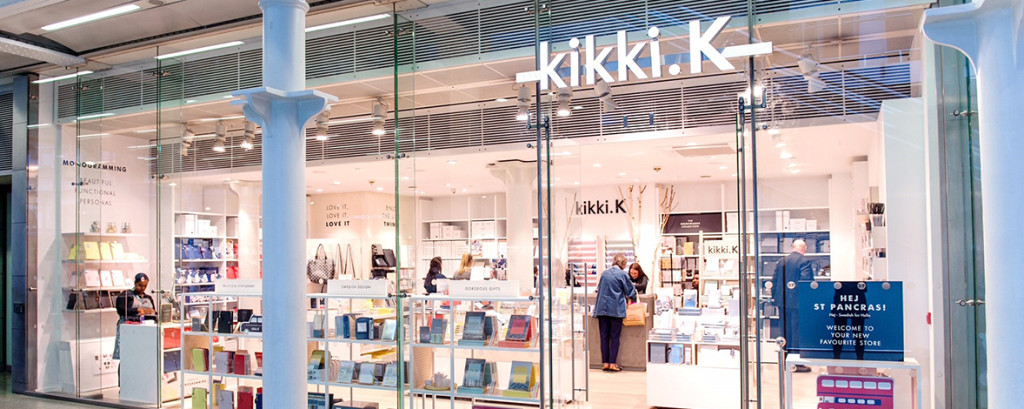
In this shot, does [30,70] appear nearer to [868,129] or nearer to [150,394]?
[150,394]

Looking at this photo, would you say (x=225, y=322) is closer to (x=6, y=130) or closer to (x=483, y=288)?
(x=483, y=288)

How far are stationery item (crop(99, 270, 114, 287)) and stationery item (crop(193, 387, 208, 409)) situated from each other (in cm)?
239

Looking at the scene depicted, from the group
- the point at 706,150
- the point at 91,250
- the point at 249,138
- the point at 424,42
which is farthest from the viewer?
the point at 706,150

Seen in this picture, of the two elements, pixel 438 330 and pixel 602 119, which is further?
pixel 602 119

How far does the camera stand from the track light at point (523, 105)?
15.4 feet

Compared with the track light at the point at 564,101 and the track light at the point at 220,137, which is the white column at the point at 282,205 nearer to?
the track light at the point at 564,101

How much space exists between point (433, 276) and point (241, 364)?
2.20 meters

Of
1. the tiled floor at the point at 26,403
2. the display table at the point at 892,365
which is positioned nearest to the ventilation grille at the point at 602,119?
the display table at the point at 892,365

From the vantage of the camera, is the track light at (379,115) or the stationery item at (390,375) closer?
the stationery item at (390,375)

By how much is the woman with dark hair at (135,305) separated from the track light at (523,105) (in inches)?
190

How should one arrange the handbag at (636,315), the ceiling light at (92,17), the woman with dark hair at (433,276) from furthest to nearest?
the handbag at (636,315) < the ceiling light at (92,17) < the woman with dark hair at (433,276)

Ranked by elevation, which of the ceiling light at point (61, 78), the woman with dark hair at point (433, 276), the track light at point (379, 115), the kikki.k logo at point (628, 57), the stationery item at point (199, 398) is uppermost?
the ceiling light at point (61, 78)

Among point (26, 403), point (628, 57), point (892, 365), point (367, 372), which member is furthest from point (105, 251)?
point (892, 365)

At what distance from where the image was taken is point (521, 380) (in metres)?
4.82
